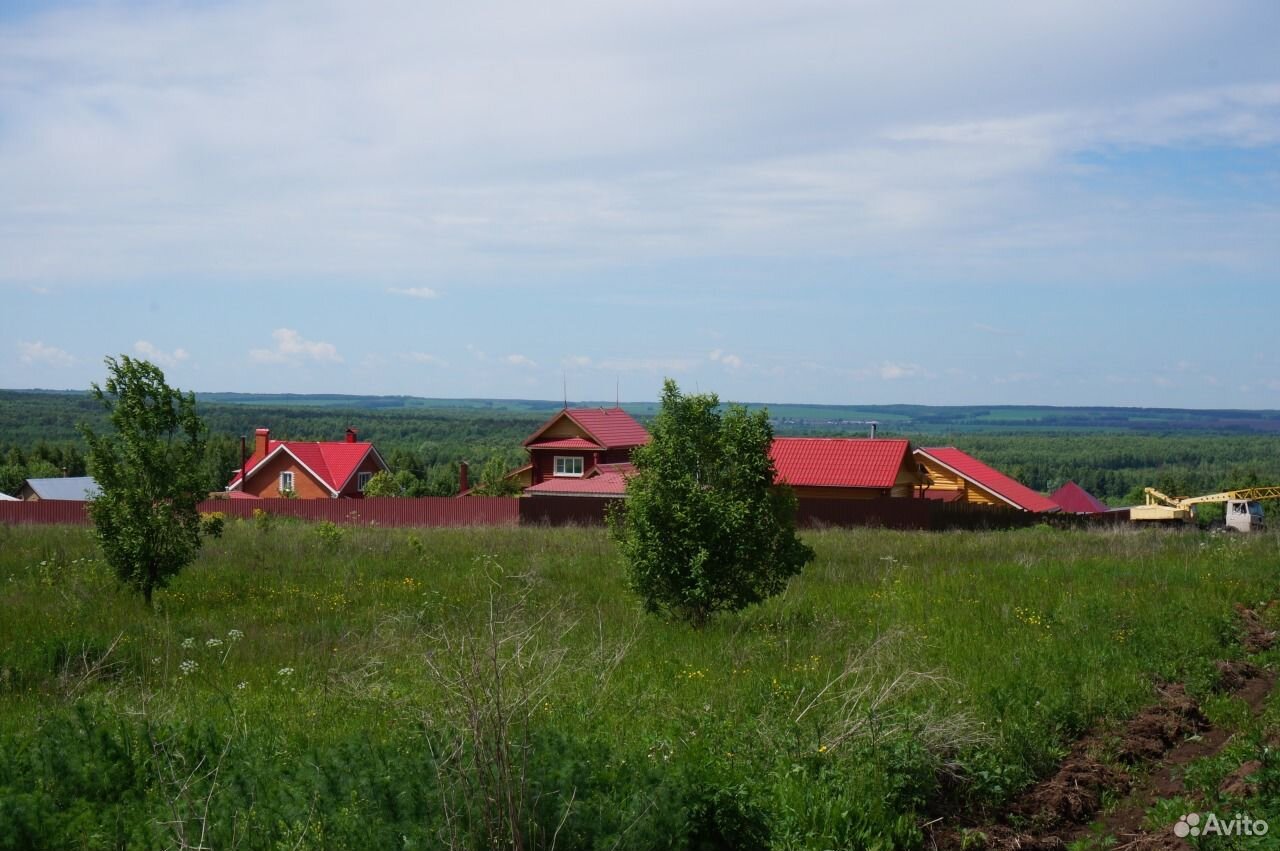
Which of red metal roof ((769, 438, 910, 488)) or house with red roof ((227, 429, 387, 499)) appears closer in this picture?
red metal roof ((769, 438, 910, 488))

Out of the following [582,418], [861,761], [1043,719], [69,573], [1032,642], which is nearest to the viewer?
[861,761]

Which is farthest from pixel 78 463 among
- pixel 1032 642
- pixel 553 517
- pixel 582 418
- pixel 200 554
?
pixel 1032 642

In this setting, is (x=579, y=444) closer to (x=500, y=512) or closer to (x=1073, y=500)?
(x=500, y=512)

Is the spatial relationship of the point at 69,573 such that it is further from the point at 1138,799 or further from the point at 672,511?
the point at 1138,799

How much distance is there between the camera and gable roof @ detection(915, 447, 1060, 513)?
153ft

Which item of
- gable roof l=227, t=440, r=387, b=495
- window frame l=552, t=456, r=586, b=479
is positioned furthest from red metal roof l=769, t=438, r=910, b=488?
gable roof l=227, t=440, r=387, b=495

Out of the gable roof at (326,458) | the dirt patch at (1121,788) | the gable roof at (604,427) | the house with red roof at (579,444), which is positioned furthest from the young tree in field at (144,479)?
the gable roof at (326,458)

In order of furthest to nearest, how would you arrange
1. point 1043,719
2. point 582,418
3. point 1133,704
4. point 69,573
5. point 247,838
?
point 582,418 < point 69,573 < point 1133,704 < point 1043,719 < point 247,838

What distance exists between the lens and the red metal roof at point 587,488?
38.7m

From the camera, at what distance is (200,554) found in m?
18.5

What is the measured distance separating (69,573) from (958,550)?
14798 millimetres

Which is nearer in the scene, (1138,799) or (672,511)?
(1138,799)

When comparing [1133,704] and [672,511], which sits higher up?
[672,511]

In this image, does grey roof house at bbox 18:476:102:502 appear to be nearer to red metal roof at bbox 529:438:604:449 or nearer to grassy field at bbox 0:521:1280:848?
red metal roof at bbox 529:438:604:449
